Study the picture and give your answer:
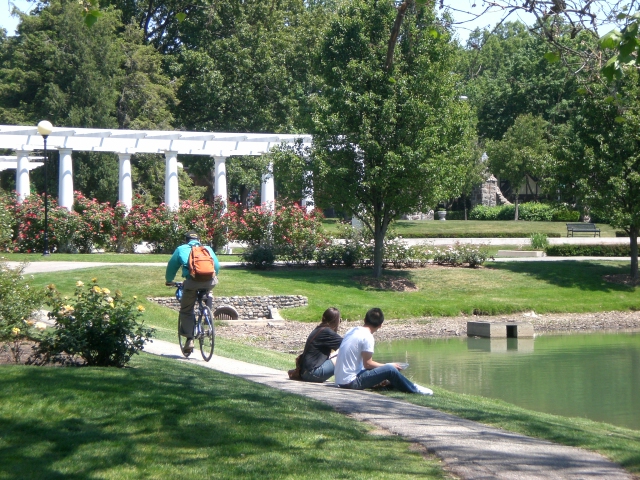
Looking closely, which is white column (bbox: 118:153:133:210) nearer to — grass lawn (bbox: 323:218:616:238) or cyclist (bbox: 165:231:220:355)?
grass lawn (bbox: 323:218:616:238)

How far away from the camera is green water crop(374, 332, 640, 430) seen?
13.0 m

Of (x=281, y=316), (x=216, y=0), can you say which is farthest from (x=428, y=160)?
(x=216, y=0)

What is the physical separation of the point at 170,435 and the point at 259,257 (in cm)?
2047

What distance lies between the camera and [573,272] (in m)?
30.1

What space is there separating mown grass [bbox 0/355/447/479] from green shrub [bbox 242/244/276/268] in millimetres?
18407

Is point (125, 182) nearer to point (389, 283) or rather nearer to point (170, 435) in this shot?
point (389, 283)

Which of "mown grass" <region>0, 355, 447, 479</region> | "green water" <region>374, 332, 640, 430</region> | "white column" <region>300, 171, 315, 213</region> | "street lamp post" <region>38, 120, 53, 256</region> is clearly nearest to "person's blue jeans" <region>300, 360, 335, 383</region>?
"mown grass" <region>0, 355, 447, 479</region>

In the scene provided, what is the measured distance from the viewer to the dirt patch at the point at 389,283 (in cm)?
2641

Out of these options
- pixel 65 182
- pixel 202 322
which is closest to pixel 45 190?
pixel 65 182

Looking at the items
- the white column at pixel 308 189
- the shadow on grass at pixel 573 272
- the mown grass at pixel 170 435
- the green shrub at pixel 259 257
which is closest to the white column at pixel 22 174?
the green shrub at pixel 259 257

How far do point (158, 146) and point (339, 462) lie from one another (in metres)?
26.6

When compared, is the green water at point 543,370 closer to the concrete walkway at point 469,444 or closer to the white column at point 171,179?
the concrete walkway at point 469,444

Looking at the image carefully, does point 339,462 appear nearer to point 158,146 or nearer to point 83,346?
point 83,346

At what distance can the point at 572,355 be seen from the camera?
18.3m
